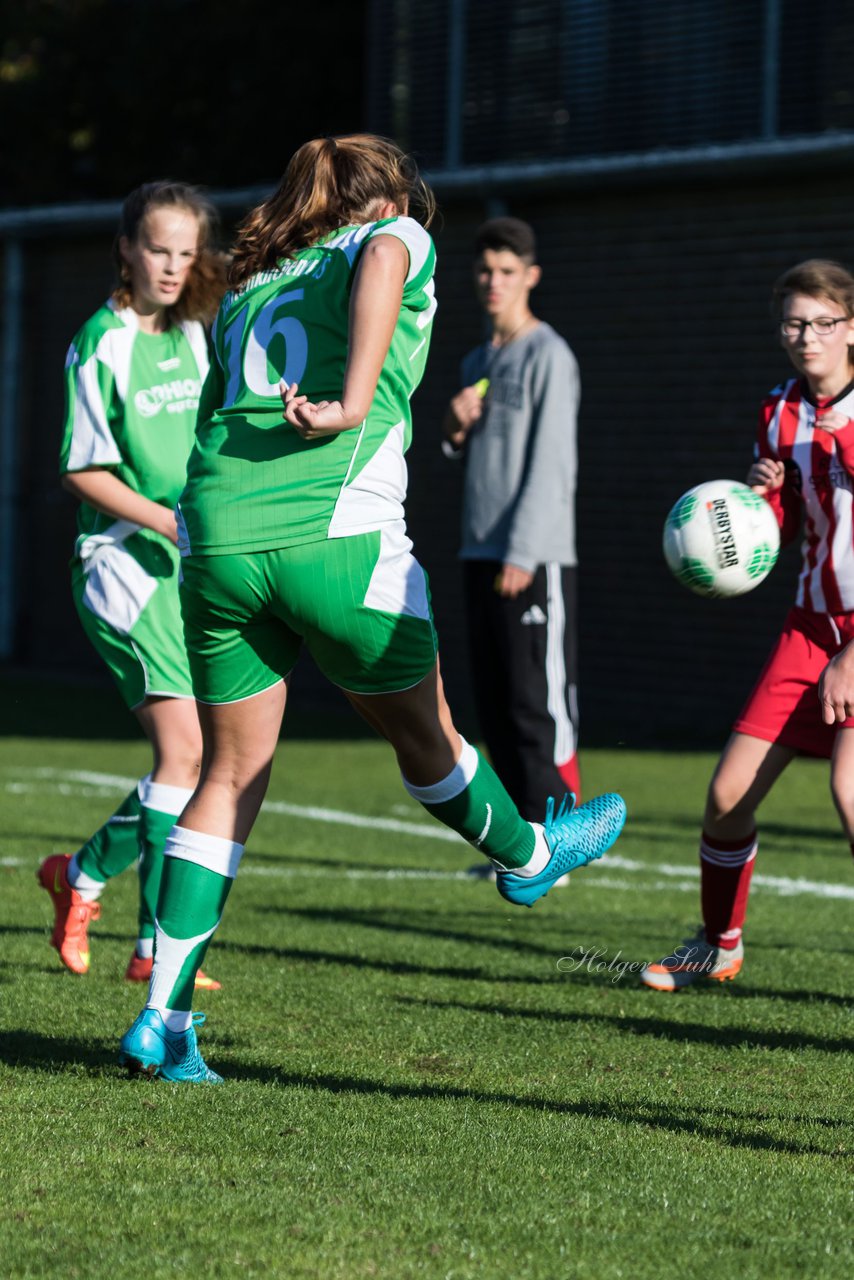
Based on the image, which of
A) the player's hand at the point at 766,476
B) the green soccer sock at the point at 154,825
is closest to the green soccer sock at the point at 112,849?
the green soccer sock at the point at 154,825

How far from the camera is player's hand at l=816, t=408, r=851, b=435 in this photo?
514 centimetres

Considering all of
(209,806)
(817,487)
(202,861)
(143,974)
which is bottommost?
(143,974)

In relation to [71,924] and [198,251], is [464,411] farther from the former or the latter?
[71,924]

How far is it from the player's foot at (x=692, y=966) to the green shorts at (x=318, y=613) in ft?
6.41

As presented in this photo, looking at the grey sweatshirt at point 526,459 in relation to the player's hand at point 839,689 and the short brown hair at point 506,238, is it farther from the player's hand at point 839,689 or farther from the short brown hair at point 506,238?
the player's hand at point 839,689

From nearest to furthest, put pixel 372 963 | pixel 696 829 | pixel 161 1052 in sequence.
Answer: pixel 161 1052 < pixel 372 963 < pixel 696 829

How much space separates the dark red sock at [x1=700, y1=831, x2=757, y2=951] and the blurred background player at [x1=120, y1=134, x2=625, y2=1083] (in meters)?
1.43

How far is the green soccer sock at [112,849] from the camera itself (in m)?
5.65

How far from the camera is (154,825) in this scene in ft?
17.8

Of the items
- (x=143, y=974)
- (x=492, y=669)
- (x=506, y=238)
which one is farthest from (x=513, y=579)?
(x=143, y=974)

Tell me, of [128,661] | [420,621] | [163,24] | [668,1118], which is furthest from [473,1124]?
[163,24]

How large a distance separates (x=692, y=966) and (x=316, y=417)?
2590 millimetres

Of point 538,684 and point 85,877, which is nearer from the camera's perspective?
point 85,877

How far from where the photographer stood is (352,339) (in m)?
3.84
